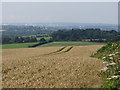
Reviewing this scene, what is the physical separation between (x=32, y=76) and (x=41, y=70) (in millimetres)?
1232

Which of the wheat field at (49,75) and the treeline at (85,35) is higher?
the wheat field at (49,75)

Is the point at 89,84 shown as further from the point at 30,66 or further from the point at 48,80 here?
the point at 30,66

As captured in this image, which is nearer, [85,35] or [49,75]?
[49,75]

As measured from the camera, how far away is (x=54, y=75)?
10570mm

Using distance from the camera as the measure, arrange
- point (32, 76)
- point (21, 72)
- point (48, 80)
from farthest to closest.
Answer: point (21, 72) < point (32, 76) < point (48, 80)

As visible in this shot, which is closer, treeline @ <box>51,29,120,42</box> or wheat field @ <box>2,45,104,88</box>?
wheat field @ <box>2,45,104,88</box>

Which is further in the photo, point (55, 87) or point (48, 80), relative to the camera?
point (48, 80)

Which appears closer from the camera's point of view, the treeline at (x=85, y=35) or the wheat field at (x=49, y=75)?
the wheat field at (x=49, y=75)

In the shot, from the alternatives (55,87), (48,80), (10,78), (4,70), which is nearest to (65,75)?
(48,80)

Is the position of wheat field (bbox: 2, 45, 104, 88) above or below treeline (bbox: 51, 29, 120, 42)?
above

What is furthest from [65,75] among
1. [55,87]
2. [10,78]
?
[10,78]

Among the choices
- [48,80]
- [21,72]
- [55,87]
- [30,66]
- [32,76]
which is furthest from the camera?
[30,66]

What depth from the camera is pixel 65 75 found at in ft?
34.7

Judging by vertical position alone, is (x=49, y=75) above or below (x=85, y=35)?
above
